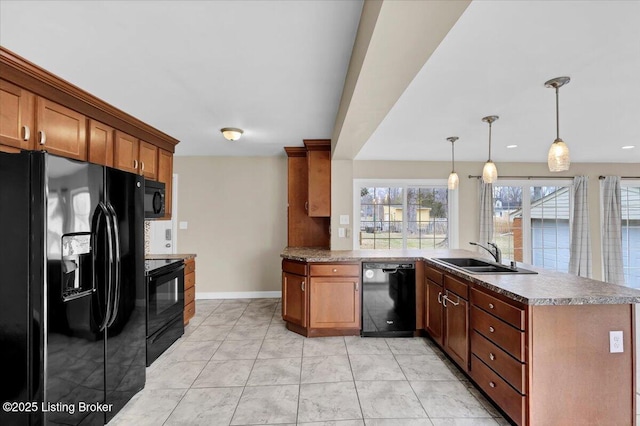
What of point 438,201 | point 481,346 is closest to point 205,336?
point 481,346

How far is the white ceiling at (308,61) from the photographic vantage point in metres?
1.44

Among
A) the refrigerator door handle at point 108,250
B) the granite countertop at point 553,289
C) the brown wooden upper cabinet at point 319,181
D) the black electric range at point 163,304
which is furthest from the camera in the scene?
the brown wooden upper cabinet at point 319,181

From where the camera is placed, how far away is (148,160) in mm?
3354

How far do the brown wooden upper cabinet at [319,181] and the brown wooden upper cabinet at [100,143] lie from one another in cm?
219

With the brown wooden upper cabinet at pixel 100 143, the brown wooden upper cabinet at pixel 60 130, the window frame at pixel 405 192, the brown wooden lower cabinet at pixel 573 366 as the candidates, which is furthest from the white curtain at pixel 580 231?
the brown wooden upper cabinet at pixel 60 130

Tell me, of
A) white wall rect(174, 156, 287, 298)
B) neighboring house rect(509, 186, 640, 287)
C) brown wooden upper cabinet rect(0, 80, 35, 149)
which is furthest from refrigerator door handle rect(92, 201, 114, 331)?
neighboring house rect(509, 186, 640, 287)

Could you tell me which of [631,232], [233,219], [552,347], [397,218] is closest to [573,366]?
[552,347]

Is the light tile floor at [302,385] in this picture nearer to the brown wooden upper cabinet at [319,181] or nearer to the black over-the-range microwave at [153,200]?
the black over-the-range microwave at [153,200]

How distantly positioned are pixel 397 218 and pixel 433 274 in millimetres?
1992

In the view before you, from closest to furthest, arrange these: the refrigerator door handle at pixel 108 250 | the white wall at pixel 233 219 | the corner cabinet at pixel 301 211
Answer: the refrigerator door handle at pixel 108 250 < the corner cabinet at pixel 301 211 < the white wall at pixel 233 219

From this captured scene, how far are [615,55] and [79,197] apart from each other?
3.24 metres

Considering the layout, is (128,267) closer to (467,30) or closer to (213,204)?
(467,30)

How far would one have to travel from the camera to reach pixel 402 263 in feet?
10.6

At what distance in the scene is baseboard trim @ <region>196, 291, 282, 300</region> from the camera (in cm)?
482
